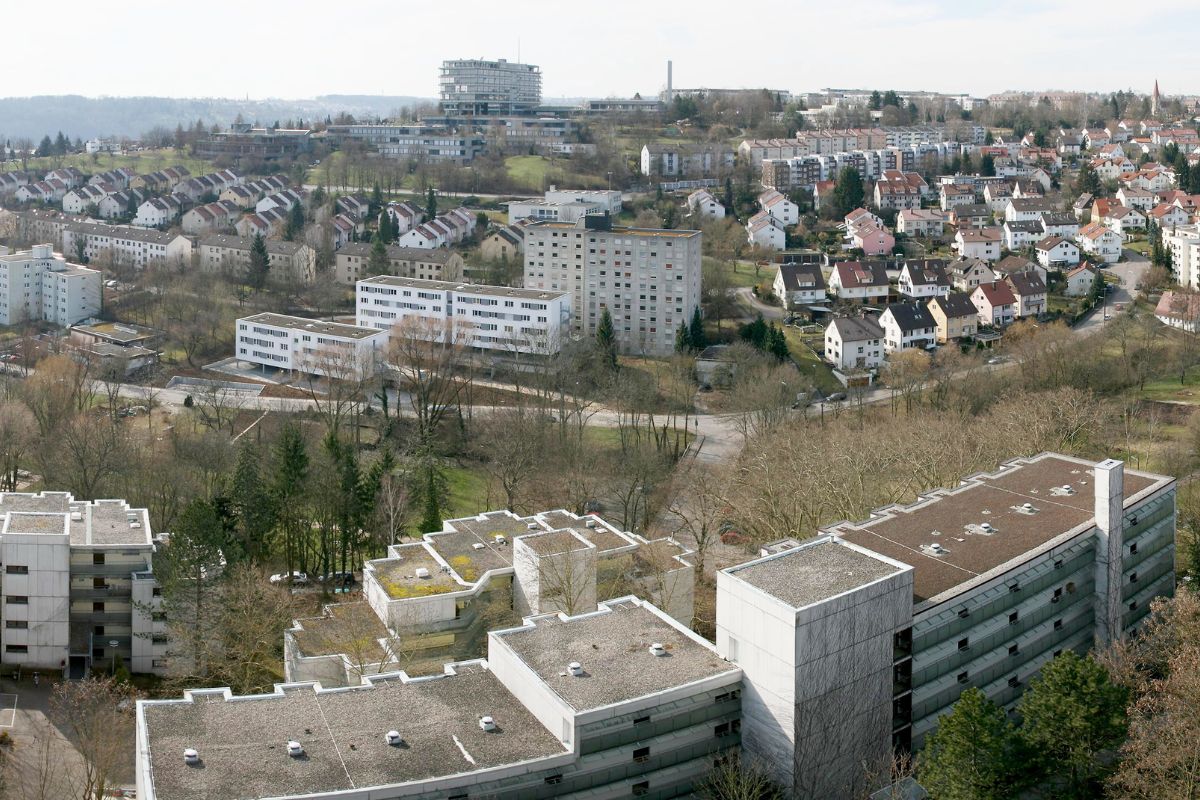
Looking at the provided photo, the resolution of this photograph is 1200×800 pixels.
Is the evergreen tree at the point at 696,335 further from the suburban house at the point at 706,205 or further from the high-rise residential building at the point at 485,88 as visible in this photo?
the high-rise residential building at the point at 485,88

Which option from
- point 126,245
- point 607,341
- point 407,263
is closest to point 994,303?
point 607,341

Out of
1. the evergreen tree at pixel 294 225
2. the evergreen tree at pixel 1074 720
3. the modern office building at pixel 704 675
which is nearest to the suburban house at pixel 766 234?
the evergreen tree at pixel 294 225

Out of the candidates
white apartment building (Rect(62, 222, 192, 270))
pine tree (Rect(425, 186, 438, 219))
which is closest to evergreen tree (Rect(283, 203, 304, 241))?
white apartment building (Rect(62, 222, 192, 270))

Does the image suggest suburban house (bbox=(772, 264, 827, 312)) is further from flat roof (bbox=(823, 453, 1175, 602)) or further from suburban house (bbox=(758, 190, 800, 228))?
flat roof (bbox=(823, 453, 1175, 602))

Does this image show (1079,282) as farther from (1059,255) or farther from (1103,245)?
(1103,245)

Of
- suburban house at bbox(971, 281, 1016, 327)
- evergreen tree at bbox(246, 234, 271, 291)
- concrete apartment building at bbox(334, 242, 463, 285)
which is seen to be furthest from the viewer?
evergreen tree at bbox(246, 234, 271, 291)

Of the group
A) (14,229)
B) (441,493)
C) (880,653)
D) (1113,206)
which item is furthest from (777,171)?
(880,653)

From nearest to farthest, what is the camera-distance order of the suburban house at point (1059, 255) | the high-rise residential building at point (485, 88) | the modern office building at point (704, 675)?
the modern office building at point (704, 675) → the suburban house at point (1059, 255) → the high-rise residential building at point (485, 88)
